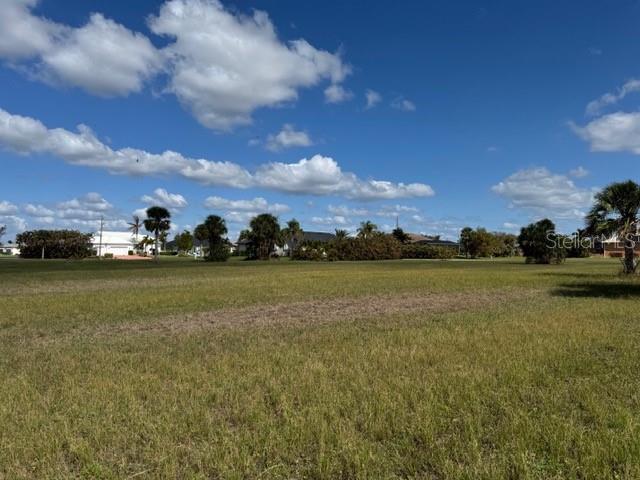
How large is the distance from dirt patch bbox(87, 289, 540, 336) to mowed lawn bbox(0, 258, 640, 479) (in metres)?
0.30

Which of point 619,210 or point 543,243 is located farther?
point 543,243

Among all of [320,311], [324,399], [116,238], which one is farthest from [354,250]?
[116,238]

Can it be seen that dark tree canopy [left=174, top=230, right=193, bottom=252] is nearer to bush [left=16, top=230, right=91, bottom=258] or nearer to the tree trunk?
bush [left=16, top=230, right=91, bottom=258]

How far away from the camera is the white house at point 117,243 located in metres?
149

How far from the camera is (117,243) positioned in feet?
505

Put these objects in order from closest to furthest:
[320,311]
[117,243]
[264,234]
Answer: [320,311] < [264,234] < [117,243]

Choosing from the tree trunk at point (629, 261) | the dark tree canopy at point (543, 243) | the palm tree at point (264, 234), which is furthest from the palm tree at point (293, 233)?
the tree trunk at point (629, 261)

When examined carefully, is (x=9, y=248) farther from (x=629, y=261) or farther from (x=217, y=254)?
(x=629, y=261)

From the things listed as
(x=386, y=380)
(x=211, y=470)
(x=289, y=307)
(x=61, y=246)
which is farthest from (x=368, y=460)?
(x=61, y=246)

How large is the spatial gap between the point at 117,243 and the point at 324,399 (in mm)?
159945

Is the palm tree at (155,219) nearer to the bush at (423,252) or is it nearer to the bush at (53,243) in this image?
the bush at (53,243)

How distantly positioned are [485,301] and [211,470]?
1645 cm

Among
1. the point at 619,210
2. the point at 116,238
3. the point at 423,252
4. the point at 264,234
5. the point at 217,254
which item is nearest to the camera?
the point at 619,210

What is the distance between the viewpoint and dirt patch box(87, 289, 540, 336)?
13453mm
